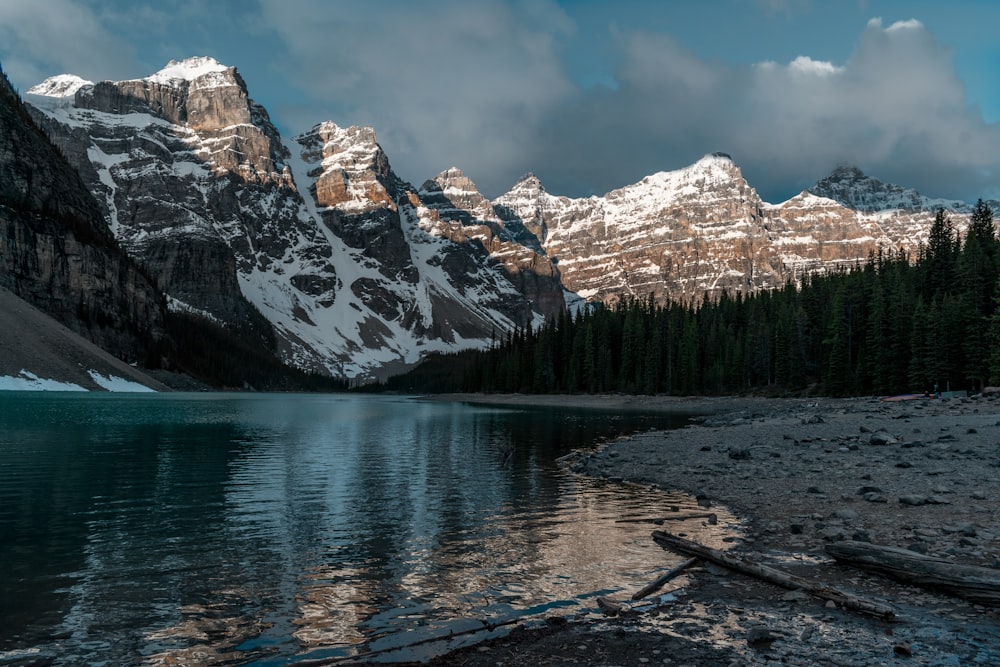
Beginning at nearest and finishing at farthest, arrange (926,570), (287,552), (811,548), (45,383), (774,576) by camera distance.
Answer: (926,570)
(774,576)
(811,548)
(287,552)
(45,383)

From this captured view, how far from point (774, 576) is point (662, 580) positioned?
2211 mm

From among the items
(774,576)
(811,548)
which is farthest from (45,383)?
(774,576)

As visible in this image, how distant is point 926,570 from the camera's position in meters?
12.2

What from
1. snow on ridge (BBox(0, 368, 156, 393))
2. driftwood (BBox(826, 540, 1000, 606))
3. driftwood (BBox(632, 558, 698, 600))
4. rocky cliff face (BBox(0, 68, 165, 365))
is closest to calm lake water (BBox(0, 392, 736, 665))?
driftwood (BBox(632, 558, 698, 600))

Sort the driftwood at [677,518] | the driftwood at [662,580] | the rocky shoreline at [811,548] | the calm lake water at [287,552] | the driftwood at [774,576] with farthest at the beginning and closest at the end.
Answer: the driftwood at [677,518]
the driftwood at [662,580]
the calm lake water at [287,552]
the driftwood at [774,576]
the rocky shoreline at [811,548]

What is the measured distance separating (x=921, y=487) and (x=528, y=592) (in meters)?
16.3

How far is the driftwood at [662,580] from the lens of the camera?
1304 centimetres

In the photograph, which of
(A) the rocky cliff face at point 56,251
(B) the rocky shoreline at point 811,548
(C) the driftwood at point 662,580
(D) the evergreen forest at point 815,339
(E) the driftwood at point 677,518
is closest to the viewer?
(B) the rocky shoreline at point 811,548

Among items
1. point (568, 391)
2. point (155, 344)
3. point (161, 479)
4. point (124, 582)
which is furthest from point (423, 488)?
point (155, 344)

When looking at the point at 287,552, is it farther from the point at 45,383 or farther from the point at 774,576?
the point at 45,383

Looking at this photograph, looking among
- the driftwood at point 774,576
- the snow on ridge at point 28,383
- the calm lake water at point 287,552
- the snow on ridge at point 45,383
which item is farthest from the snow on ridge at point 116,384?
the driftwood at point 774,576

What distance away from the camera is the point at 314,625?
1162cm

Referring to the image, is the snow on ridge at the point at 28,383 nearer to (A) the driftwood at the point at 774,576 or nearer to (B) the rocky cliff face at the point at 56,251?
(B) the rocky cliff face at the point at 56,251

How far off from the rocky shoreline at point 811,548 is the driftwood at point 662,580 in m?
0.21
